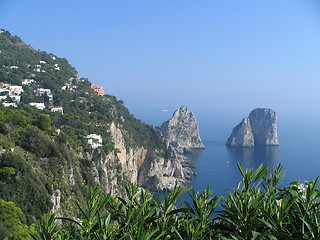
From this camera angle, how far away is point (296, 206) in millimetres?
2883

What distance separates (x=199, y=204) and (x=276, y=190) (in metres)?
0.81

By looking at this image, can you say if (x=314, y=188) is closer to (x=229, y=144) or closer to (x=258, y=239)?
(x=258, y=239)

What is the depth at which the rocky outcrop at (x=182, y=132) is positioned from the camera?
67.2 meters

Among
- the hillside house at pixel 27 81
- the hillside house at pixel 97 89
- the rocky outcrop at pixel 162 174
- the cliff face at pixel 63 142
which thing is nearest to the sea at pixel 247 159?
the rocky outcrop at pixel 162 174

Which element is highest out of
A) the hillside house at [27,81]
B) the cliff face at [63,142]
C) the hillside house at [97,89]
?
the hillside house at [97,89]

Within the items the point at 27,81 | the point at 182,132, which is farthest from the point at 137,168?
the point at 182,132

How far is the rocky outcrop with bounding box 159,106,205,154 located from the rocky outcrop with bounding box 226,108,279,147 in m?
7.63

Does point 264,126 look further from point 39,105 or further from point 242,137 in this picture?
point 39,105

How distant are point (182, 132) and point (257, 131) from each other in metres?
18.3

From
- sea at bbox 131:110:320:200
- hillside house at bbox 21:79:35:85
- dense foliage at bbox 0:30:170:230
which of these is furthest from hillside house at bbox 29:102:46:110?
sea at bbox 131:110:320:200

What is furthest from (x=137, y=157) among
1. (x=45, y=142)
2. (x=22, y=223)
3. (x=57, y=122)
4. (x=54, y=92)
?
(x=22, y=223)

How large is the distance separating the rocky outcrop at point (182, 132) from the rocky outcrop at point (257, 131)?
7627 millimetres

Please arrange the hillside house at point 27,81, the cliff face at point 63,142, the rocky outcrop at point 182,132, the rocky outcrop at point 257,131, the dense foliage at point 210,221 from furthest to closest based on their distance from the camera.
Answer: the rocky outcrop at point 257,131 → the rocky outcrop at point 182,132 → the hillside house at point 27,81 → the cliff face at point 63,142 → the dense foliage at point 210,221

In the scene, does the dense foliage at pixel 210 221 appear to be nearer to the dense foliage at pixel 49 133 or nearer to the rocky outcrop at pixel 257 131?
the dense foliage at pixel 49 133
